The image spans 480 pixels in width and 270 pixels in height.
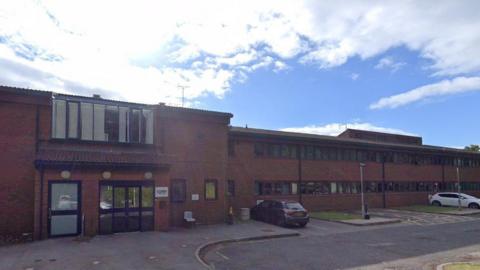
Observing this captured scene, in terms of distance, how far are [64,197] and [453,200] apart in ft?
119

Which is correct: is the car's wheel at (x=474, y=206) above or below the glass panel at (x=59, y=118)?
below

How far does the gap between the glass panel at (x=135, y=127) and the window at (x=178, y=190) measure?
130 inches

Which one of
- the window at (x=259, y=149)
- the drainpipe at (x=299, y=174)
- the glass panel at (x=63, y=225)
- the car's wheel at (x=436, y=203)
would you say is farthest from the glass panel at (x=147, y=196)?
the car's wheel at (x=436, y=203)

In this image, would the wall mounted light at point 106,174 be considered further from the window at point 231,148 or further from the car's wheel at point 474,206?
the car's wheel at point 474,206

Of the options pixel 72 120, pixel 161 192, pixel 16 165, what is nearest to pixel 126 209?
pixel 161 192

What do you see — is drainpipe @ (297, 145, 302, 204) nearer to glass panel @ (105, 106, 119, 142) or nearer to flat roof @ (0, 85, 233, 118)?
flat roof @ (0, 85, 233, 118)

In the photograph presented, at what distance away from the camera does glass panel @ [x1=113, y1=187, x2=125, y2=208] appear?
1950 centimetres

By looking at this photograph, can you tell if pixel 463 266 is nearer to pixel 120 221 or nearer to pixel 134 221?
pixel 134 221

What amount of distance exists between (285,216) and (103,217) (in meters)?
9.90

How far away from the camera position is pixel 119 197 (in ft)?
64.4

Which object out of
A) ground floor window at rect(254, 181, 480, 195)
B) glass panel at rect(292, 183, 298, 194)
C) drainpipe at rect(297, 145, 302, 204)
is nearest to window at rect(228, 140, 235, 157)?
ground floor window at rect(254, 181, 480, 195)

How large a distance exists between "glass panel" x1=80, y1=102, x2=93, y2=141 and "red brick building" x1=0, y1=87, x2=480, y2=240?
0.05m

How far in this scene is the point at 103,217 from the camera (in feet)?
62.4

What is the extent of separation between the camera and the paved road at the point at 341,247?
14.7m
